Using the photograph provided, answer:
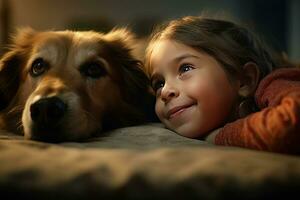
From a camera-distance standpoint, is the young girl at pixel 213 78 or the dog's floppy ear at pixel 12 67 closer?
the young girl at pixel 213 78

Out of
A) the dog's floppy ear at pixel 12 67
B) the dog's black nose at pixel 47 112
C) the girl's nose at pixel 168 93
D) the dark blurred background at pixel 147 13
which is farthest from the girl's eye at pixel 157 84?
the dark blurred background at pixel 147 13

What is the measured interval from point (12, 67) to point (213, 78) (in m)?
0.89

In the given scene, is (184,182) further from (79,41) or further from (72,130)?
(79,41)

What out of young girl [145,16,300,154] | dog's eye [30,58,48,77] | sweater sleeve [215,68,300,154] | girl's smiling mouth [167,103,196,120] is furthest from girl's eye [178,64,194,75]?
dog's eye [30,58,48,77]

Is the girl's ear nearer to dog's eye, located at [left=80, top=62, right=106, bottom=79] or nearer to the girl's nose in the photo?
the girl's nose

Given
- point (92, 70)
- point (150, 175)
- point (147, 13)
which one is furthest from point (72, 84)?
point (147, 13)

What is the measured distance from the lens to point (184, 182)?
2.23 feet

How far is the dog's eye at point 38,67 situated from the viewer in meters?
1.65

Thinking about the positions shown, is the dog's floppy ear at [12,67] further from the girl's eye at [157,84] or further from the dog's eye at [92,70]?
the girl's eye at [157,84]

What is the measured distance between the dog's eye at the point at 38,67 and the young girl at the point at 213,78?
385 millimetres

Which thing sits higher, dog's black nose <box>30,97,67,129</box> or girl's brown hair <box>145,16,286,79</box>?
girl's brown hair <box>145,16,286,79</box>

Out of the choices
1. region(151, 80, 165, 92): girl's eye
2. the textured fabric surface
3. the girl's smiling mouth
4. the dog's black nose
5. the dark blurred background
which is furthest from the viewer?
the dark blurred background

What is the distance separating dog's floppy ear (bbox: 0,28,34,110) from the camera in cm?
179

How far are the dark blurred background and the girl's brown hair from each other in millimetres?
2577
